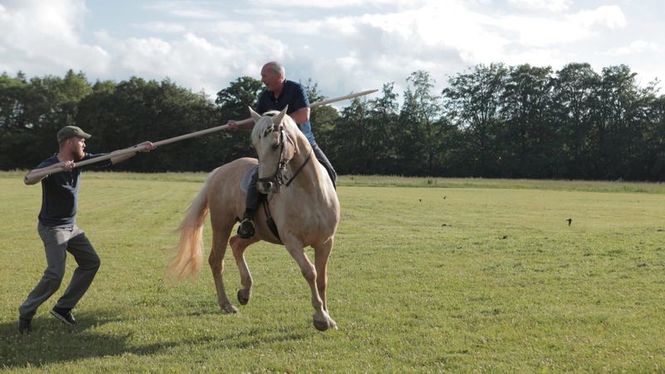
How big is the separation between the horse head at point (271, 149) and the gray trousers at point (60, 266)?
2989mm

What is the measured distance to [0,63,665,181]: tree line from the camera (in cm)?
9344

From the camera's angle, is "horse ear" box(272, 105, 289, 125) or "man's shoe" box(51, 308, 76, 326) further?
"man's shoe" box(51, 308, 76, 326)

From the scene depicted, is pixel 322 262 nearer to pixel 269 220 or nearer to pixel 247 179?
pixel 269 220

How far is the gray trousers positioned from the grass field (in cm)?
41

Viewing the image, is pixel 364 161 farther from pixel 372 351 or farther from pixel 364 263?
pixel 372 351

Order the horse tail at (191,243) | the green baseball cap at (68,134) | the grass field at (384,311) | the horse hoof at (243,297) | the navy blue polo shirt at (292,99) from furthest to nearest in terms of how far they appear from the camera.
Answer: the horse tail at (191,243)
the horse hoof at (243,297)
the navy blue polo shirt at (292,99)
the green baseball cap at (68,134)
the grass field at (384,311)

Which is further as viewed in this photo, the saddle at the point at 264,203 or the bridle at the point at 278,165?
the saddle at the point at 264,203

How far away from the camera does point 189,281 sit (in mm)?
11844

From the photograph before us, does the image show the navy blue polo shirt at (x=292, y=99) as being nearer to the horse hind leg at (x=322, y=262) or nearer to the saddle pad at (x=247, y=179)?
the saddle pad at (x=247, y=179)

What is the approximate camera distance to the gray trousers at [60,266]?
791 centimetres

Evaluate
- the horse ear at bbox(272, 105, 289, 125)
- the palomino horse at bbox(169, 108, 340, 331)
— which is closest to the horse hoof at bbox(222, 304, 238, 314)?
the palomino horse at bbox(169, 108, 340, 331)

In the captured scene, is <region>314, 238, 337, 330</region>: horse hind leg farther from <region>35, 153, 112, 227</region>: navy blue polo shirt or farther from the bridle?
<region>35, 153, 112, 227</region>: navy blue polo shirt

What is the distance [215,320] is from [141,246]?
368 inches

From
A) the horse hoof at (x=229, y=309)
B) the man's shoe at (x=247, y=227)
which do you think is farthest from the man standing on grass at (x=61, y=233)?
the man's shoe at (x=247, y=227)
